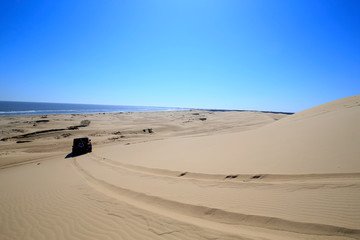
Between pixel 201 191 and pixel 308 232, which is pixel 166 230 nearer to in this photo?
pixel 201 191

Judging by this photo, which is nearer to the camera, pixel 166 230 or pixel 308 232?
pixel 308 232

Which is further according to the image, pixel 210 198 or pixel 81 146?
pixel 81 146

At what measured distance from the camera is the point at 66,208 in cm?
512

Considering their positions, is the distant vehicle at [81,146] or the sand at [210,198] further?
the distant vehicle at [81,146]

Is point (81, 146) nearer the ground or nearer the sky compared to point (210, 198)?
nearer the ground

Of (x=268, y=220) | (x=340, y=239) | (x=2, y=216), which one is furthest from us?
(x=2, y=216)

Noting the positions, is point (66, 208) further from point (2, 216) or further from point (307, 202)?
point (307, 202)

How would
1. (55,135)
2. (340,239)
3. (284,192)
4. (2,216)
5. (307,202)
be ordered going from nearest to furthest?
(340,239) → (307,202) → (284,192) → (2,216) → (55,135)

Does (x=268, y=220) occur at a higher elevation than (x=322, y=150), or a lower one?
lower

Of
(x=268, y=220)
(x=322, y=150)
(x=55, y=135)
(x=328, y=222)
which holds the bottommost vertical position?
(x=55, y=135)

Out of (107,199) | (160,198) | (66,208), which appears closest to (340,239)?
(160,198)

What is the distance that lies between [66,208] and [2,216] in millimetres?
1807

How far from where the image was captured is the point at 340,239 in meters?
2.81

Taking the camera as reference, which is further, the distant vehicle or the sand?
the distant vehicle
